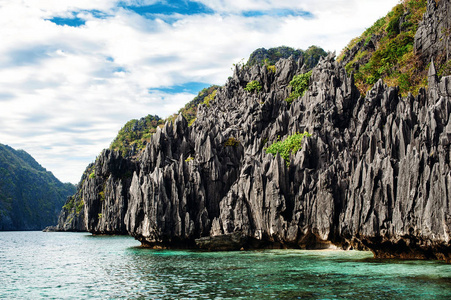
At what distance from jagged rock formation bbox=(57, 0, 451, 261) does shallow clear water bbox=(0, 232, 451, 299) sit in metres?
3.56

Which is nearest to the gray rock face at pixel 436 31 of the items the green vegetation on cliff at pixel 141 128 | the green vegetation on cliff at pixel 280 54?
the green vegetation on cliff at pixel 280 54

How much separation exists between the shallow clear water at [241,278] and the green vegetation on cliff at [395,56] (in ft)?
131

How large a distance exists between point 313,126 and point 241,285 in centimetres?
3689

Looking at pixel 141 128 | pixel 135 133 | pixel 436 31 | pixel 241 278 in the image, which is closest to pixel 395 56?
pixel 436 31

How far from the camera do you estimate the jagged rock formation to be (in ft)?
106

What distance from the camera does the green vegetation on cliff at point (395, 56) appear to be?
6600 centimetres

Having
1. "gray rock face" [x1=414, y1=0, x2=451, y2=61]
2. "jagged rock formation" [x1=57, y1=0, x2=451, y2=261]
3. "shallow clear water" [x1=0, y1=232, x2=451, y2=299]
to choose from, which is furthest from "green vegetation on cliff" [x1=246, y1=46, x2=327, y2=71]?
"shallow clear water" [x1=0, y1=232, x2=451, y2=299]

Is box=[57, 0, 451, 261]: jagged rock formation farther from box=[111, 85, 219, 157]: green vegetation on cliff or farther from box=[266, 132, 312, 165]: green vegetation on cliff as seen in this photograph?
box=[111, 85, 219, 157]: green vegetation on cliff

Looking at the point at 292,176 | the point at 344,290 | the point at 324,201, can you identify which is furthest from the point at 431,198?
the point at 292,176

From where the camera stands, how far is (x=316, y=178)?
45625 mm

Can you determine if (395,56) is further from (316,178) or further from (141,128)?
(141,128)

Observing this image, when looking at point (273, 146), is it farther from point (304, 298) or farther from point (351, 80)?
point (304, 298)

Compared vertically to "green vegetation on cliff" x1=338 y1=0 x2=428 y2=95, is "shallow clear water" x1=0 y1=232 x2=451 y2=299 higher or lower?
lower

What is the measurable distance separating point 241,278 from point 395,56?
6529cm
